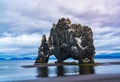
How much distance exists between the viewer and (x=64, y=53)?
158m

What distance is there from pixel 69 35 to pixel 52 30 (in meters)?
14.8

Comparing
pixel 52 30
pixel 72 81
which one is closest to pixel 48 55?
pixel 52 30

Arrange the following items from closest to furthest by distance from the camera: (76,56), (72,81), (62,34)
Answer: (72,81), (76,56), (62,34)

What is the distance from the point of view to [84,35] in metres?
152

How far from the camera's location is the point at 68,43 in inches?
6078

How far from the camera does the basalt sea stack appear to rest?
486ft

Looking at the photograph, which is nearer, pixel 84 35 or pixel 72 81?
pixel 72 81

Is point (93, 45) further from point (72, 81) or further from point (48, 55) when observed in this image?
point (72, 81)

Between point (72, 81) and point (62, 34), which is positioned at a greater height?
point (62, 34)

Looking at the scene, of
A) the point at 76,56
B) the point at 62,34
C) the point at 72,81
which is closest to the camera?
the point at 72,81

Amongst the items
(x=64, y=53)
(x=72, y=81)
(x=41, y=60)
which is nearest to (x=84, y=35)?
(x=64, y=53)

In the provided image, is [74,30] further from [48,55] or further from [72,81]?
[72,81]

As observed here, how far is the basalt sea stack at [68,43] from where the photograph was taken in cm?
14800

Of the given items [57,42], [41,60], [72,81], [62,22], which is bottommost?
[72,81]
